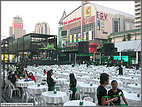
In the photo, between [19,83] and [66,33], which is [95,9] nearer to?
[66,33]

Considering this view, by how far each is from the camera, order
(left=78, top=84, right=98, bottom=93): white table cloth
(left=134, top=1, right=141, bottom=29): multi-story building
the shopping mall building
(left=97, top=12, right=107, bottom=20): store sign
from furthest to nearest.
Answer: (left=134, top=1, right=141, bottom=29): multi-story building
(left=97, top=12, right=107, bottom=20): store sign
the shopping mall building
(left=78, top=84, right=98, bottom=93): white table cloth

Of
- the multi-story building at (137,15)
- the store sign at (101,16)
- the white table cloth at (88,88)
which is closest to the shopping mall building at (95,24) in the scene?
the store sign at (101,16)

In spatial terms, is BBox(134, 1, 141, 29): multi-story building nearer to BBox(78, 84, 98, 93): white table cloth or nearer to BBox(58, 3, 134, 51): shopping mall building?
BBox(58, 3, 134, 51): shopping mall building

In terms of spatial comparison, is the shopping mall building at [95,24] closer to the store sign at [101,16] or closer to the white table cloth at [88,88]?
the store sign at [101,16]

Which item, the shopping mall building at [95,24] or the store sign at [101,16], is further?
the store sign at [101,16]

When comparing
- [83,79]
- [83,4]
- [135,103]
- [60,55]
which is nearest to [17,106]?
[135,103]

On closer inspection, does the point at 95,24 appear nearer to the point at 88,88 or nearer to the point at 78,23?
the point at 78,23

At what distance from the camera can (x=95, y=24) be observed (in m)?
66.7

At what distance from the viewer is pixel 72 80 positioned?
6.78 metres

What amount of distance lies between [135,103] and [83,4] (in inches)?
2917

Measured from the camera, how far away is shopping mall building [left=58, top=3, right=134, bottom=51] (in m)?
67.3

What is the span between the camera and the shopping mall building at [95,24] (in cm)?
6731

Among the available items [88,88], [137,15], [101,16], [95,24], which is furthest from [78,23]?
[88,88]

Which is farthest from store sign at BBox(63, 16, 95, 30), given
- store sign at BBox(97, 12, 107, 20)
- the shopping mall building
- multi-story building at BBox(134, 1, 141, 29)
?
multi-story building at BBox(134, 1, 141, 29)
